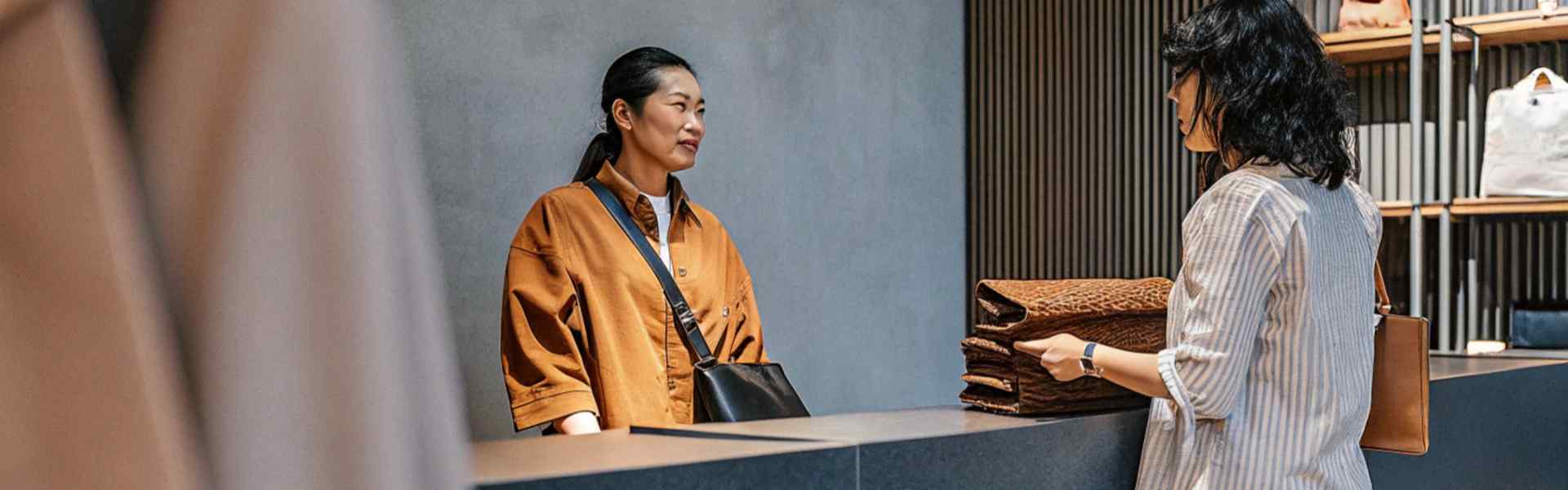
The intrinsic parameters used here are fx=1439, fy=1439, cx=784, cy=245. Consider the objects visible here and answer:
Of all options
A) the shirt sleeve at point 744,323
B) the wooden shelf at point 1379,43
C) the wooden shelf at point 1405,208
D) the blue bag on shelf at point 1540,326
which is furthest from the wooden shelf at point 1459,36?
the shirt sleeve at point 744,323

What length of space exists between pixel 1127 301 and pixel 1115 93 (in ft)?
12.8

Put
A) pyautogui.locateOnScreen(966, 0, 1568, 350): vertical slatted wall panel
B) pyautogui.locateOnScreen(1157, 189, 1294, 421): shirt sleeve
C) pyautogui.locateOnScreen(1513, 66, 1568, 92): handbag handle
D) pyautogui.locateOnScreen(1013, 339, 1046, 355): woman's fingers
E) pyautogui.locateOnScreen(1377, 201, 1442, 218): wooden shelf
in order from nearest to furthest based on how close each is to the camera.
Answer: pyautogui.locateOnScreen(1157, 189, 1294, 421): shirt sleeve → pyautogui.locateOnScreen(1013, 339, 1046, 355): woman's fingers → pyautogui.locateOnScreen(1513, 66, 1568, 92): handbag handle → pyautogui.locateOnScreen(1377, 201, 1442, 218): wooden shelf → pyautogui.locateOnScreen(966, 0, 1568, 350): vertical slatted wall panel

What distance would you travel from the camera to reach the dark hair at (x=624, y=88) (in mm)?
3354

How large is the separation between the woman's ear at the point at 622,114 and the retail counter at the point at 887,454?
148 cm

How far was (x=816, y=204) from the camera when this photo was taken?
566 cm

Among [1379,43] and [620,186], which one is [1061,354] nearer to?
[620,186]

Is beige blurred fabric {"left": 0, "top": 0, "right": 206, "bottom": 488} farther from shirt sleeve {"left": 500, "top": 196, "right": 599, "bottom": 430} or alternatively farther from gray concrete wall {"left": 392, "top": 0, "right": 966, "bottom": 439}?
gray concrete wall {"left": 392, "top": 0, "right": 966, "bottom": 439}

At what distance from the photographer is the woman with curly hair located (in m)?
1.84

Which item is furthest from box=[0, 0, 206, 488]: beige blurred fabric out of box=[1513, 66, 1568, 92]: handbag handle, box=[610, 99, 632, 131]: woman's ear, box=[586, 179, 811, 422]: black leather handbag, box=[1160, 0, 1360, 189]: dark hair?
box=[1513, 66, 1568, 92]: handbag handle

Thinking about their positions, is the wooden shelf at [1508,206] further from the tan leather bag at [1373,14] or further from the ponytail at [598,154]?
the ponytail at [598,154]

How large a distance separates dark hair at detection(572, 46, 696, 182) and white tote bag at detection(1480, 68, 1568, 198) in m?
2.82

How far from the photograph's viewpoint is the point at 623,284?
3162 mm

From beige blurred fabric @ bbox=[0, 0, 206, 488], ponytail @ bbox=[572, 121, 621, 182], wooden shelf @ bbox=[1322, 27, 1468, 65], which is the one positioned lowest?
beige blurred fabric @ bbox=[0, 0, 206, 488]

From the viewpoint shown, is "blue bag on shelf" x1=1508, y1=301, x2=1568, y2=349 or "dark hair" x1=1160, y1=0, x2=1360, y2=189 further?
"blue bag on shelf" x1=1508, y1=301, x2=1568, y2=349
